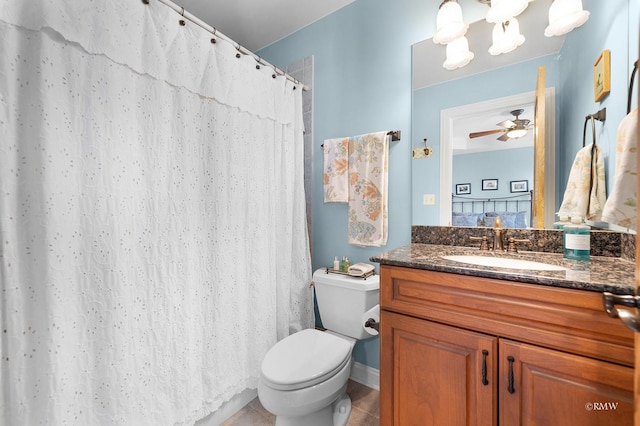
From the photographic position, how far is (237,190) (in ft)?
4.83

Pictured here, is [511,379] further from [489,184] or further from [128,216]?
[128,216]

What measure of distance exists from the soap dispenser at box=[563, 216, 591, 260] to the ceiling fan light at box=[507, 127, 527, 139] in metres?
0.44

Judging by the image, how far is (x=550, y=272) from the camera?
2.66ft

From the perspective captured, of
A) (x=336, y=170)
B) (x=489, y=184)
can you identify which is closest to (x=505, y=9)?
(x=489, y=184)

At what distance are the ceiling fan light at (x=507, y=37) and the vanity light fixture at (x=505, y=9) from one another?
0.13ft

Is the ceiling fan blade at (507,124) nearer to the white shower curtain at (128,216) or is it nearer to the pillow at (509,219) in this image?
the pillow at (509,219)

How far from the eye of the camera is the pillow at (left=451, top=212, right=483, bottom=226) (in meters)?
1.32

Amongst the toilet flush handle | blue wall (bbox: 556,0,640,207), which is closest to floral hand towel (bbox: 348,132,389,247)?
the toilet flush handle

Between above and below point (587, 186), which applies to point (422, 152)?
above

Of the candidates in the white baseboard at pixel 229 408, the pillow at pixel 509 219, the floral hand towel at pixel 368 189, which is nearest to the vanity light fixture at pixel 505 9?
the floral hand towel at pixel 368 189

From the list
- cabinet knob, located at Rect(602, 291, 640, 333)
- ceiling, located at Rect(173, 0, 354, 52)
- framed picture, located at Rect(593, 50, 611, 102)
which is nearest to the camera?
cabinet knob, located at Rect(602, 291, 640, 333)

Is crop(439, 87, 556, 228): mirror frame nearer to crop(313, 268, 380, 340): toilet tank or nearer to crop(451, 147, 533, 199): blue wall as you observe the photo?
crop(451, 147, 533, 199): blue wall

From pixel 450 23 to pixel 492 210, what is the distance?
0.92m

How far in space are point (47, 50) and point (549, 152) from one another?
199 cm
